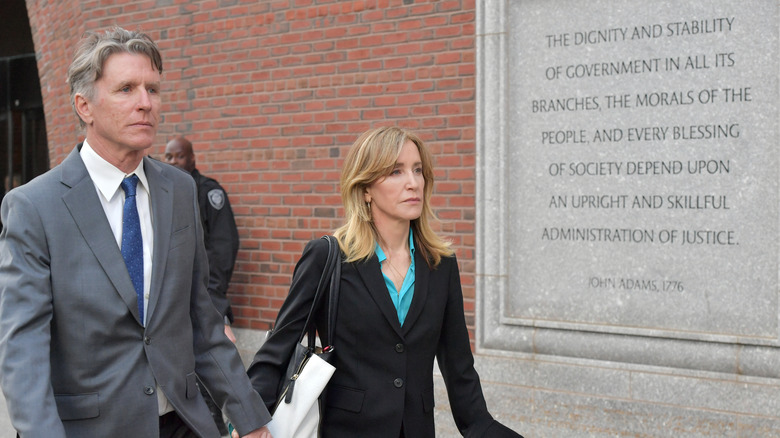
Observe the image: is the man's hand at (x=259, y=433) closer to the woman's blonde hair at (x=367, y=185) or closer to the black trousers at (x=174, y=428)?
the black trousers at (x=174, y=428)

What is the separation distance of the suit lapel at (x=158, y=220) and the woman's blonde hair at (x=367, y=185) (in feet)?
2.28

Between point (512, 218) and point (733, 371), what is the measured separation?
5.47ft

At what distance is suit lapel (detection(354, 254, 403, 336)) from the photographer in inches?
122

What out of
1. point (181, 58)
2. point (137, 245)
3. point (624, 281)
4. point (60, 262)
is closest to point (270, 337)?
point (137, 245)

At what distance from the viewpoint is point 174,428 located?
2770mm

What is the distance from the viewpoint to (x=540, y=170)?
A: 225 inches

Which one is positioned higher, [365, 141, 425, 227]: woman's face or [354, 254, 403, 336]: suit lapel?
[365, 141, 425, 227]: woman's face

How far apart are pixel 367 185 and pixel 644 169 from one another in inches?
103

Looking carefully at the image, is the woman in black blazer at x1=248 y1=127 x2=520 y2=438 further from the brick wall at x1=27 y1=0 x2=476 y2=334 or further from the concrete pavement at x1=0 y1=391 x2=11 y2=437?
the concrete pavement at x1=0 y1=391 x2=11 y2=437

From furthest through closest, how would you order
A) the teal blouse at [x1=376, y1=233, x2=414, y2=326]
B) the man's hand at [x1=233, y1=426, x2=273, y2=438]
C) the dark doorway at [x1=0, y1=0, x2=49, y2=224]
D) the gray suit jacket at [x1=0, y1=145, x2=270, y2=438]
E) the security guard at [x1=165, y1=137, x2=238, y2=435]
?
1. the dark doorway at [x1=0, y1=0, x2=49, y2=224]
2. the security guard at [x1=165, y1=137, x2=238, y2=435]
3. the teal blouse at [x1=376, y1=233, x2=414, y2=326]
4. the man's hand at [x1=233, y1=426, x2=273, y2=438]
5. the gray suit jacket at [x1=0, y1=145, x2=270, y2=438]

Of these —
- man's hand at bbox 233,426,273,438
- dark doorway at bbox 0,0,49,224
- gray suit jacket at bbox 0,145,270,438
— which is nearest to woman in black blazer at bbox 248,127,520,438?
man's hand at bbox 233,426,273,438

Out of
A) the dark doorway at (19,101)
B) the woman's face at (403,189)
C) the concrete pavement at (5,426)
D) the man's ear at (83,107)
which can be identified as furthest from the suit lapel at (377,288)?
the dark doorway at (19,101)

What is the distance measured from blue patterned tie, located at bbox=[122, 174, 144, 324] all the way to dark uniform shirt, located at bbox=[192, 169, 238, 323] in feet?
13.3

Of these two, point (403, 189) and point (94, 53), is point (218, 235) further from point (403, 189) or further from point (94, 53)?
point (94, 53)
